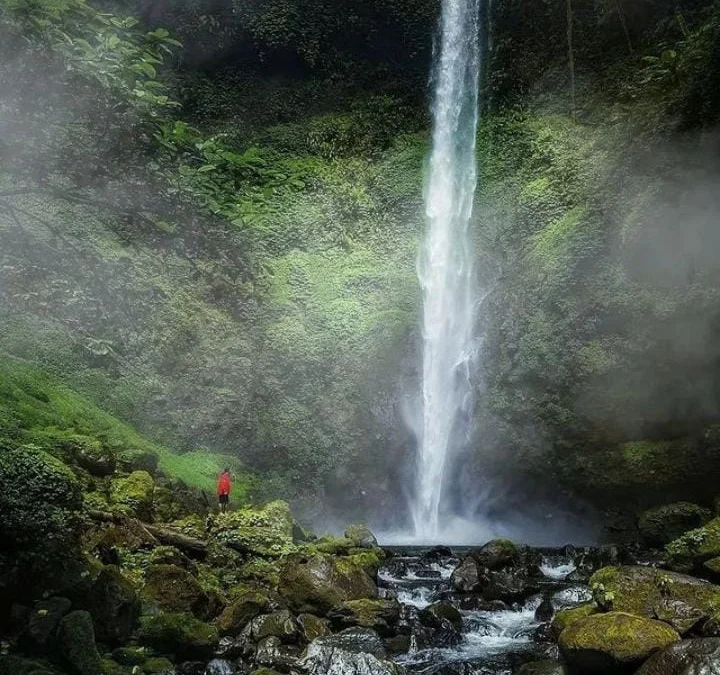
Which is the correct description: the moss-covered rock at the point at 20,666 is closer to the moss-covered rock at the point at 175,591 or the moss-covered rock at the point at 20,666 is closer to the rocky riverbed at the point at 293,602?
the rocky riverbed at the point at 293,602

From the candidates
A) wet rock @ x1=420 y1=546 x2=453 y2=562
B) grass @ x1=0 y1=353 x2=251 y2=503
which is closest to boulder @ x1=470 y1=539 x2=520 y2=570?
wet rock @ x1=420 y1=546 x2=453 y2=562

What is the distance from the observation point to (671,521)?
13617 millimetres

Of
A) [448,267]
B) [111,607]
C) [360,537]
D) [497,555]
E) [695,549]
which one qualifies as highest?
[448,267]

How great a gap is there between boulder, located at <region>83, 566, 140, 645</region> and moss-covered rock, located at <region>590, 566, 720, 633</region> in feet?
17.4

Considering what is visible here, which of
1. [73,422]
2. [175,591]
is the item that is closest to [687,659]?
[175,591]

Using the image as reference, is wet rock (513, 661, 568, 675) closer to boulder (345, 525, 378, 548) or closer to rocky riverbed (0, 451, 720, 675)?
rocky riverbed (0, 451, 720, 675)

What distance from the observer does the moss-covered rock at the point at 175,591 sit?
25.8ft

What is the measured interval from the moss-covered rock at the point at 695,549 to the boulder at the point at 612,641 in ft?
12.1

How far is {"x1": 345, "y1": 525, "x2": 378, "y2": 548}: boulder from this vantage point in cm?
1252

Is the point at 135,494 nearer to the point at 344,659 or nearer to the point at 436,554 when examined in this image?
the point at 344,659

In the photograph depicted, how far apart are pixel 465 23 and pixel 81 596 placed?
77.2ft

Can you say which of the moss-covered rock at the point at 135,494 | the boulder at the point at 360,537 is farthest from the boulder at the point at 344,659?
the boulder at the point at 360,537

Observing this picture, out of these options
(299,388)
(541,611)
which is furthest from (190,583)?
(299,388)

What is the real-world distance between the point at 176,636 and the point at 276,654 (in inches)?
44.6
